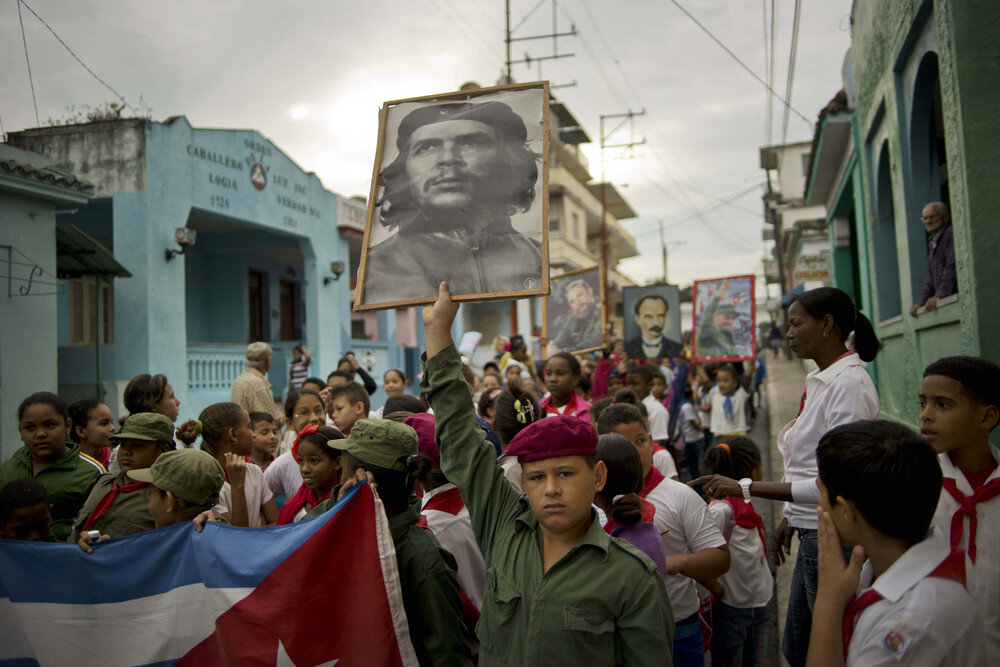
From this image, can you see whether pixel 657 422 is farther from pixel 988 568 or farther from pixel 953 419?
pixel 988 568

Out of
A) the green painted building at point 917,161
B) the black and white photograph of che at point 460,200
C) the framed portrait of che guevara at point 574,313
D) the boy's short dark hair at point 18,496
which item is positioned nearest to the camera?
the black and white photograph of che at point 460,200

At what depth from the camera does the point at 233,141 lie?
12859mm

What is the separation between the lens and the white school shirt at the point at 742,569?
331 centimetres

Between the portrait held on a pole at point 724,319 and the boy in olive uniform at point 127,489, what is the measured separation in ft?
25.8

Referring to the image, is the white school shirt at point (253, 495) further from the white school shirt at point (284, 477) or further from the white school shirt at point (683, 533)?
the white school shirt at point (683, 533)

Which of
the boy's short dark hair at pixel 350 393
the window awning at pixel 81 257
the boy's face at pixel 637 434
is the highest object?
the window awning at pixel 81 257

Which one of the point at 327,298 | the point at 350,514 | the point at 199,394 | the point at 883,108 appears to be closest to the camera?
the point at 350,514

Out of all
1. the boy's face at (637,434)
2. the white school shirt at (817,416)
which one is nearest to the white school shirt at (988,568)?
the white school shirt at (817,416)

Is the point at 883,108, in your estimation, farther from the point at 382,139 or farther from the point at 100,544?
the point at 100,544

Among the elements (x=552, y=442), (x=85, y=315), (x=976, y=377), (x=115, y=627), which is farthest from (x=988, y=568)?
(x=85, y=315)

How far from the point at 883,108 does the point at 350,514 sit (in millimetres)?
6787

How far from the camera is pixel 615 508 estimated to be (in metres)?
2.58

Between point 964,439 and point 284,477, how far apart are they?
11.7 feet

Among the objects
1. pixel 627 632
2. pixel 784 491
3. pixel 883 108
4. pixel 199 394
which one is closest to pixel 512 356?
pixel 883 108
